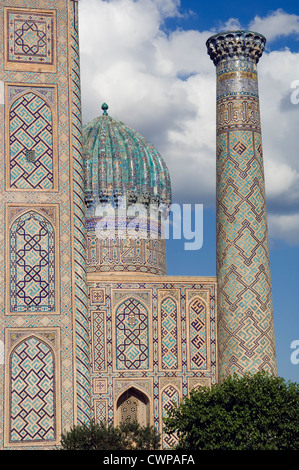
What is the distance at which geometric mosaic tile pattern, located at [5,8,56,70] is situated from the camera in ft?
49.3

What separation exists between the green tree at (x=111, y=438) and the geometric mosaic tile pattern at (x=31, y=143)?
3732 millimetres

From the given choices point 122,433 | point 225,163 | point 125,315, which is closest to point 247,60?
point 225,163

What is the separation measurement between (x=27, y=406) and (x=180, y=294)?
2785 mm

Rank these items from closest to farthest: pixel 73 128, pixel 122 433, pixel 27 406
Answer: pixel 122 433 → pixel 27 406 → pixel 73 128

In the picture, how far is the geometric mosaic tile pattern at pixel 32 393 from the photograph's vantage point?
13992 millimetres

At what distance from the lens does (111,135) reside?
18.1m

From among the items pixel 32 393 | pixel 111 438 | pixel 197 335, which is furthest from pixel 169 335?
pixel 111 438

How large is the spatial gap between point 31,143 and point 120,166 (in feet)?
10.3

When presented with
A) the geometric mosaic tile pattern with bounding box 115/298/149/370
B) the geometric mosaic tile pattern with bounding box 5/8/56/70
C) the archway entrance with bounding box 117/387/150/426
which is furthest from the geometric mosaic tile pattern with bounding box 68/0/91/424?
the archway entrance with bounding box 117/387/150/426

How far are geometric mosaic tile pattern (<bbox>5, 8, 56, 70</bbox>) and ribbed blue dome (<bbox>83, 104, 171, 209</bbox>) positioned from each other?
2.98 metres

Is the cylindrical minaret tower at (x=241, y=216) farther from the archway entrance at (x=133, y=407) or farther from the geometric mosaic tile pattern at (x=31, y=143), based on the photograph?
the geometric mosaic tile pattern at (x=31, y=143)

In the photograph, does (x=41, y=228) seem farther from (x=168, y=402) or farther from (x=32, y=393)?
(x=168, y=402)

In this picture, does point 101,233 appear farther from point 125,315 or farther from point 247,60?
point 247,60

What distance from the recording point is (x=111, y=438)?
12.4 metres
